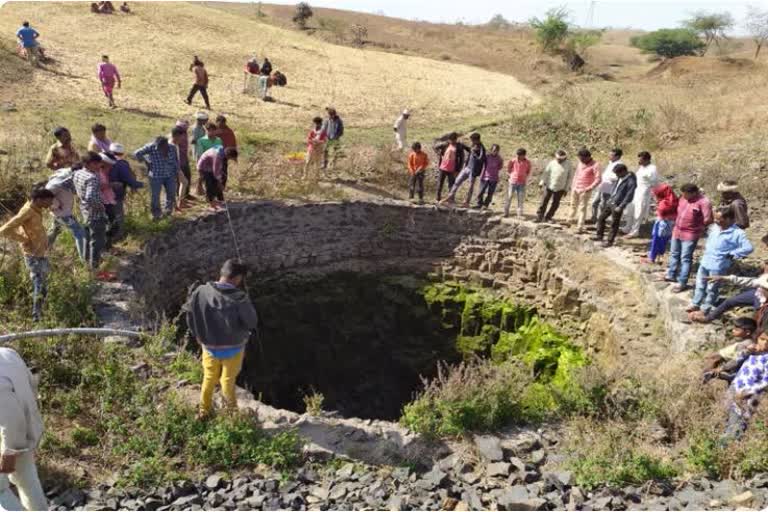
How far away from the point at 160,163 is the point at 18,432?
17.9 ft

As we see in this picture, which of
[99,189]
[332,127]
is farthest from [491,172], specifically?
[99,189]

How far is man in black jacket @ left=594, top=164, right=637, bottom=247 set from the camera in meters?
8.63

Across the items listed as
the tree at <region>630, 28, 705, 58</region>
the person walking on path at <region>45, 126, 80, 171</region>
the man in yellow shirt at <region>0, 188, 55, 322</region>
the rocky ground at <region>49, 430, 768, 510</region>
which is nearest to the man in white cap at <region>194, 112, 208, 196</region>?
the person walking on path at <region>45, 126, 80, 171</region>

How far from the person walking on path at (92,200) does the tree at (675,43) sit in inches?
1768

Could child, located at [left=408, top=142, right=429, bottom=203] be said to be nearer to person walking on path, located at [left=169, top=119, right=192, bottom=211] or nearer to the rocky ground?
person walking on path, located at [left=169, top=119, right=192, bottom=211]

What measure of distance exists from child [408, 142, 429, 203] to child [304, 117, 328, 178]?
167cm

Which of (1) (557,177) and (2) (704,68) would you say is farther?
(2) (704,68)

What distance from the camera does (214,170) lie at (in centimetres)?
916

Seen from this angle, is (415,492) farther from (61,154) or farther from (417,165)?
(417,165)

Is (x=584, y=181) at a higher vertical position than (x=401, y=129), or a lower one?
lower

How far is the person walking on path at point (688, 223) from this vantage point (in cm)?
745

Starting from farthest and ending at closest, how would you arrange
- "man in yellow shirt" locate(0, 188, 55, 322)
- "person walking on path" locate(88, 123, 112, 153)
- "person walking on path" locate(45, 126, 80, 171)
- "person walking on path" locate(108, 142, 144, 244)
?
"person walking on path" locate(88, 123, 112, 153) → "person walking on path" locate(45, 126, 80, 171) → "person walking on path" locate(108, 142, 144, 244) → "man in yellow shirt" locate(0, 188, 55, 322)

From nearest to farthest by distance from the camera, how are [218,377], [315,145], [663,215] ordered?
[218,377], [663,215], [315,145]

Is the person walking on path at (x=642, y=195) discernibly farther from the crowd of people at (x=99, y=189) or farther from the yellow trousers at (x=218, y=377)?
the yellow trousers at (x=218, y=377)
